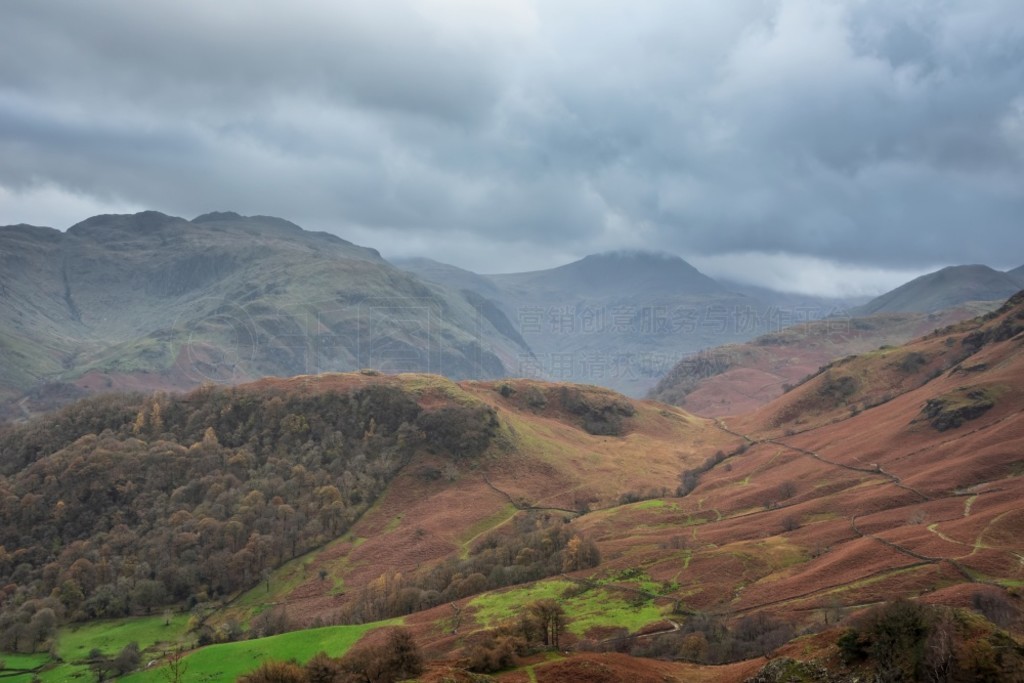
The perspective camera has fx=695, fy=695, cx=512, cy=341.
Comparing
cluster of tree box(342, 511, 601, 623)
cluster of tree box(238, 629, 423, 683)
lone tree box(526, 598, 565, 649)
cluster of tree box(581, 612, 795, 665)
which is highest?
cluster of tree box(238, 629, 423, 683)

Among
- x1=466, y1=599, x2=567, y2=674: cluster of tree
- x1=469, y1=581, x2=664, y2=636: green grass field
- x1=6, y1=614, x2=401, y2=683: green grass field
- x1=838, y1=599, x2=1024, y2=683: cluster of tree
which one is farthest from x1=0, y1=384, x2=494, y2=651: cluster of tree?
x1=838, y1=599, x2=1024, y2=683: cluster of tree

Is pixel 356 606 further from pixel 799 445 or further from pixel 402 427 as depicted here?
pixel 799 445

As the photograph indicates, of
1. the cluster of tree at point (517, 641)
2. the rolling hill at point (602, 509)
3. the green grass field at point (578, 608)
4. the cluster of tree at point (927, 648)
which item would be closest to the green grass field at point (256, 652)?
the rolling hill at point (602, 509)

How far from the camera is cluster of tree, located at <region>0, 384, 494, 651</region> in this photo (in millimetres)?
97812

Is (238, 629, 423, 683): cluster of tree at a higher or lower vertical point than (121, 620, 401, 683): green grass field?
higher

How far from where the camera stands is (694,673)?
40719 mm

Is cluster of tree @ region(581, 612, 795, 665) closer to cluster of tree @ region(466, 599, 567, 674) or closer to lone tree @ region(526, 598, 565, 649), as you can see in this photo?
lone tree @ region(526, 598, 565, 649)

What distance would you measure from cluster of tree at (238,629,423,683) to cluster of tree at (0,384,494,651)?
65322 mm

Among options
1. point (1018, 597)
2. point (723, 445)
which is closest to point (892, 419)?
point (723, 445)

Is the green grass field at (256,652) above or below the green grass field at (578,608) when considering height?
below

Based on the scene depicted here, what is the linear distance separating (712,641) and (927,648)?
2590cm

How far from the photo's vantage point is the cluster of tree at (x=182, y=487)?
321ft

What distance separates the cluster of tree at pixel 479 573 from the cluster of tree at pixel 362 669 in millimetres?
40916

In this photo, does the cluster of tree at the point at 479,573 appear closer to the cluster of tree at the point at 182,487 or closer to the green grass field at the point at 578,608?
the green grass field at the point at 578,608
